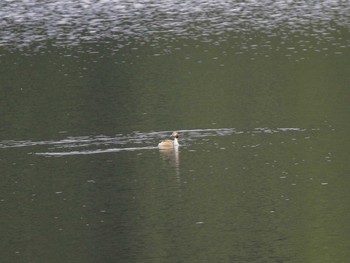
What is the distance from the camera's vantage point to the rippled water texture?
6938 cm

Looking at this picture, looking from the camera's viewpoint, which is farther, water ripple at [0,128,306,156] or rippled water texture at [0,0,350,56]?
rippled water texture at [0,0,350,56]

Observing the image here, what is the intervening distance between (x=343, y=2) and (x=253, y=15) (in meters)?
8.51

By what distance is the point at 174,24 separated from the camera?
7619 centimetres

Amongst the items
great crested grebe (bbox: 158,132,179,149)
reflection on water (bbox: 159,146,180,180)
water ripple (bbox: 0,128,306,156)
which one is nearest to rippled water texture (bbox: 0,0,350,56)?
water ripple (bbox: 0,128,306,156)

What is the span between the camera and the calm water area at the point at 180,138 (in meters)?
32.5

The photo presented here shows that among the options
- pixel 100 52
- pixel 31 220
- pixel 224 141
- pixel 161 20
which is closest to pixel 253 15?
pixel 161 20

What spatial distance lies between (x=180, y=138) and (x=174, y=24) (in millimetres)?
32133

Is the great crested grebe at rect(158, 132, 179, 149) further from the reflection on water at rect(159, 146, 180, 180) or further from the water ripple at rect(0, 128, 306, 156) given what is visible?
the water ripple at rect(0, 128, 306, 156)

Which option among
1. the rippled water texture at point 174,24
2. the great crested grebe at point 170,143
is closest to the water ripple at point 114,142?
the great crested grebe at point 170,143

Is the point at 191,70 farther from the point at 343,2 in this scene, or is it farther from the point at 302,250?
the point at 302,250

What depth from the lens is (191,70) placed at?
6088 centimetres

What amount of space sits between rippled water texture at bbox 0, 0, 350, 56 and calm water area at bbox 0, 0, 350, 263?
26 centimetres

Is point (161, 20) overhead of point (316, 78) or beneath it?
beneath

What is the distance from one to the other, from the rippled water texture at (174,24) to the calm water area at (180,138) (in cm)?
26
